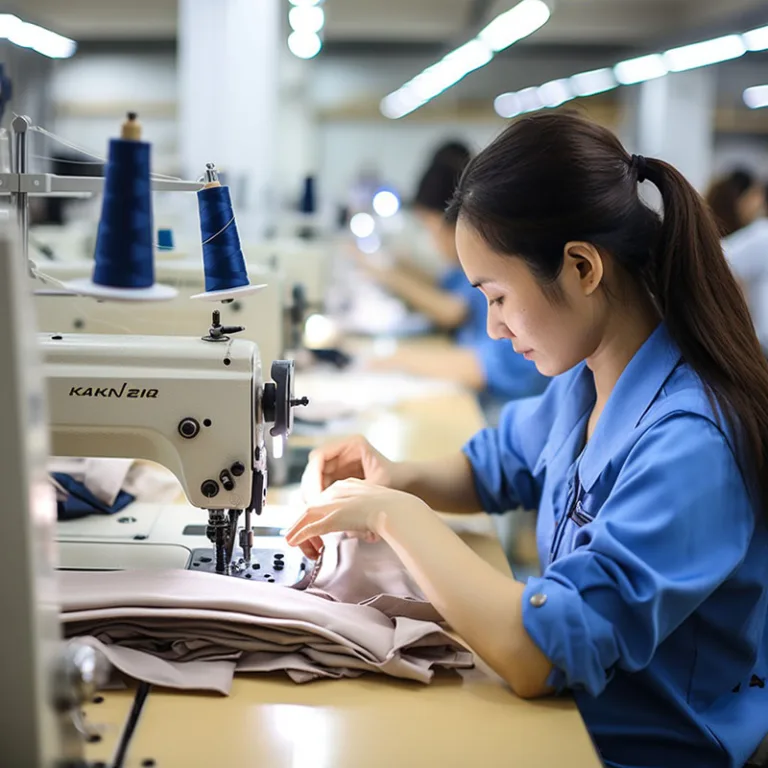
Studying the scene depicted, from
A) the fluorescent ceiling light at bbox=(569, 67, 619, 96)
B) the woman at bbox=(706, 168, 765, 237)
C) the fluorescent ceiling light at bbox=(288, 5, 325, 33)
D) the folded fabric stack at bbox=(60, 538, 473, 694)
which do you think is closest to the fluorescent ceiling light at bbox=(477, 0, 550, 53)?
the fluorescent ceiling light at bbox=(288, 5, 325, 33)

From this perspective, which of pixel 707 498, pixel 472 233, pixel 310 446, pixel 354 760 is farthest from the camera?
pixel 310 446

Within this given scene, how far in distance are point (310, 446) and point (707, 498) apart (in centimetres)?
145

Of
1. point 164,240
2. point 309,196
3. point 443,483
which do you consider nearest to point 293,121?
point 309,196

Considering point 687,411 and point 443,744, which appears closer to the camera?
point 443,744

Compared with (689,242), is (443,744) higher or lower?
lower

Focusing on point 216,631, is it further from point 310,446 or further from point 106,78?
point 106,78

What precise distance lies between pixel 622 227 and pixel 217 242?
58cm

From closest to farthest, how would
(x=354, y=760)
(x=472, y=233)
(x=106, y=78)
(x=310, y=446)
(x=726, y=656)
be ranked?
(x=354, y=760)
(x=726, y=656)
(x=472, y=233)
(x=310, y=446)
(x=106, y=78)

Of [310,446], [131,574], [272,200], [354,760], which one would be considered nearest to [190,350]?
[131,574]

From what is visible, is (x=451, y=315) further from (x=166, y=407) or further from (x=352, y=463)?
(x=166, y=407)

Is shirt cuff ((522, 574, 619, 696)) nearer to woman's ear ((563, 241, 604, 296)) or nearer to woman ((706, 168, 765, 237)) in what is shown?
woman's ear ((563, 241, 604, 296))

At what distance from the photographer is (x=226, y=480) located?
55.0 inches

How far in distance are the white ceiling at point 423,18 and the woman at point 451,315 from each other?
3987 mm

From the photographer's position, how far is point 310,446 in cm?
252
